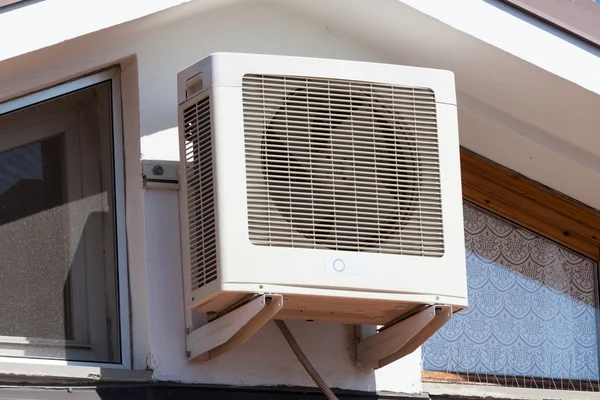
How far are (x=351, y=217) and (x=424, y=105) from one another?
357mm

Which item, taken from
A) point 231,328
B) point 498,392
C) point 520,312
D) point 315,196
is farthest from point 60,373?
point 520,312

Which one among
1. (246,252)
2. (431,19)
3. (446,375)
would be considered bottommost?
(446,375)

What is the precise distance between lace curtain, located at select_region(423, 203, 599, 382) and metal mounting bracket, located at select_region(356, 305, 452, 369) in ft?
1.06

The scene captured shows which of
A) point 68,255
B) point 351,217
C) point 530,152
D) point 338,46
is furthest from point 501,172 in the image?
point 68,255

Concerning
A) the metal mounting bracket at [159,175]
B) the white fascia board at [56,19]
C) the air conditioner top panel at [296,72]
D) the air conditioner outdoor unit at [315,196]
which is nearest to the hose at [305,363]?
the air conditioner outdoor unit at [315,196]

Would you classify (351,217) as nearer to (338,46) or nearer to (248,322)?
(248,322)

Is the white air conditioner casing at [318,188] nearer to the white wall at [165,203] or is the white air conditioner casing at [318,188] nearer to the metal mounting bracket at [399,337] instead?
the metal mounting bracket at [399,337]

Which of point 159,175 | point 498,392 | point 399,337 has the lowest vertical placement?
point 498,392

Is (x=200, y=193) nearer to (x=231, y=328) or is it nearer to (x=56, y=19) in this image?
(x=231, y=328)

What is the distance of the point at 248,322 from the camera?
10.2 ft

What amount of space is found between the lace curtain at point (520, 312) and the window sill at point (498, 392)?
0.33ft

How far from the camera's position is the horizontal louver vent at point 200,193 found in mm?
3105

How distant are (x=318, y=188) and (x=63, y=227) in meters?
0.70

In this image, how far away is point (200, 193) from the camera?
10.4 ft
